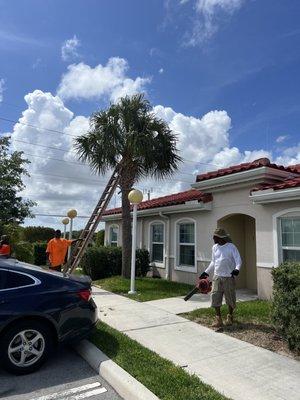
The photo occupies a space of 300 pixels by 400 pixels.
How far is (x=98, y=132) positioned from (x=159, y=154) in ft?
7.39

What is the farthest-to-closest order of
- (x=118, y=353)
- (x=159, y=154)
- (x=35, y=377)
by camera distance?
(x=159, y=154)
(x=118, y=353)
(x=35, y=377)

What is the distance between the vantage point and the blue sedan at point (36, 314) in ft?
15.2

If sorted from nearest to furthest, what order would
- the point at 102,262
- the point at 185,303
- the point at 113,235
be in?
the point at 185,303, the point at 102,262, the point at 113,235

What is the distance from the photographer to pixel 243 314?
7.61 metres

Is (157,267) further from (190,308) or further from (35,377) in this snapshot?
(35,377)

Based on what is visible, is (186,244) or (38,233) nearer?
(186,244)

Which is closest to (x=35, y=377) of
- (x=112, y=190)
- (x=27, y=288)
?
(x=27, y=288)

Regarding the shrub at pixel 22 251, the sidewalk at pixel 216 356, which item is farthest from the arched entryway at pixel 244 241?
the shrub at pixel 22 251

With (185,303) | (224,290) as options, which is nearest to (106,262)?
(185,303)

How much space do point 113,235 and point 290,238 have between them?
11515 millimetres

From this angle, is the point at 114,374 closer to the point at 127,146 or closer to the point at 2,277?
the point at 2,277

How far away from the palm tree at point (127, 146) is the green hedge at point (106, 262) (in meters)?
1.10

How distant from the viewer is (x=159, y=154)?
1271 cm

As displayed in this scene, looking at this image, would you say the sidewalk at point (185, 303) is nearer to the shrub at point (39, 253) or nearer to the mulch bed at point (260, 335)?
the mulch bed at point (260, 335)
